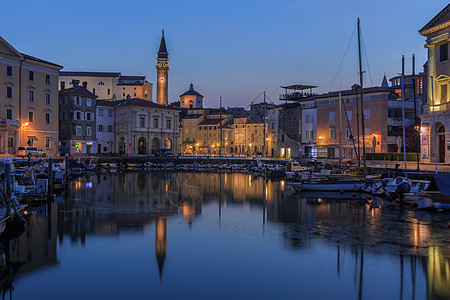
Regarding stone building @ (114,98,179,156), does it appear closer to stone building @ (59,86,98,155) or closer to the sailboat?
stone building @ (59,86,98,155)

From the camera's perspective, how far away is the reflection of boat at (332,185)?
37.2 metres

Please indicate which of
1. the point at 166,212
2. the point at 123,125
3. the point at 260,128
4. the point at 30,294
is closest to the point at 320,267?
the point at 30,294

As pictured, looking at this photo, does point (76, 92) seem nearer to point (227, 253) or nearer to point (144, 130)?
point (144, 130)

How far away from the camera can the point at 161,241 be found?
1952 cm

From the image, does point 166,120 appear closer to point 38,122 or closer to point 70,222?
point 38,122

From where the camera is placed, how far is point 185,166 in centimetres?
7625

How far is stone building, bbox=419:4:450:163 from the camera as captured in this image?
39.9m

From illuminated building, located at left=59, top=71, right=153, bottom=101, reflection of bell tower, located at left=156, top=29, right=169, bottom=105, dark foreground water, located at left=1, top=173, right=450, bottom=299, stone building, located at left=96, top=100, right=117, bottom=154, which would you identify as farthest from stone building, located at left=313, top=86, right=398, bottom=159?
illuminated building, located at left=59, top=71, right=153, bottom=101

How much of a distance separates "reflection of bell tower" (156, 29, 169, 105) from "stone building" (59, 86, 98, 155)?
39.7 m

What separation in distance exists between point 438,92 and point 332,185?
14.5m

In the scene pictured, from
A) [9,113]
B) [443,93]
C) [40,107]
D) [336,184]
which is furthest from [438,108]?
[9,113]

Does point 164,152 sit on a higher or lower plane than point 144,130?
lower

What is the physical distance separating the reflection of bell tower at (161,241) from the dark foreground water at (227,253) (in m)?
0.04

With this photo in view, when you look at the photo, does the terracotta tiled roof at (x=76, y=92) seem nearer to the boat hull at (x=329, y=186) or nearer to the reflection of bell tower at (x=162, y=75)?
the reflection of bell tower at (x=162, y=75)
